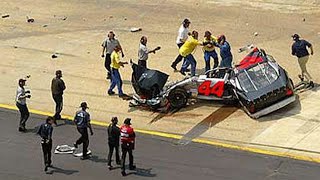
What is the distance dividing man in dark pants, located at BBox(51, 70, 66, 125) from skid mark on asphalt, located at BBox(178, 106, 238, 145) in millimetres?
3266

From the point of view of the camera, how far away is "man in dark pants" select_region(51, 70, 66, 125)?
17.1 m

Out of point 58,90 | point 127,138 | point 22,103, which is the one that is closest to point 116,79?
point 58,90

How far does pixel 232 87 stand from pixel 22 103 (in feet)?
16.9

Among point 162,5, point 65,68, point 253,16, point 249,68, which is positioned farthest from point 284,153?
point 162,5

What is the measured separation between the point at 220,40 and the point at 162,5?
1012cm

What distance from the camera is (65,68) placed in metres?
21.6

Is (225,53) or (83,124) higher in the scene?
(225,53)

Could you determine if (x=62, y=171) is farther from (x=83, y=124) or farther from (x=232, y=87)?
(x=232, y=87)

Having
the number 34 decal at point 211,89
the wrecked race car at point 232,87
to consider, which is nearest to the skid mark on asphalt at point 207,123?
the wrecked race car at point 232,87

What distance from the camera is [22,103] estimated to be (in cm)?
1673

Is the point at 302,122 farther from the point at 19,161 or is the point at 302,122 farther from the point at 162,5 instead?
the point at 162,5

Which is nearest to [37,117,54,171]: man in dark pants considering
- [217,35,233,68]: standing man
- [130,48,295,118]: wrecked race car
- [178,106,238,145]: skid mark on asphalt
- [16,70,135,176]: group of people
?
[16,70,135,176]: group of people

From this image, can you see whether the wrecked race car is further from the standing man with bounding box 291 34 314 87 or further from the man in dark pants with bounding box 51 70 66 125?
the man in dark pants with bounding box 51 70 66 125

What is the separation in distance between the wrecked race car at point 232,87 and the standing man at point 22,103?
9.50 feet
